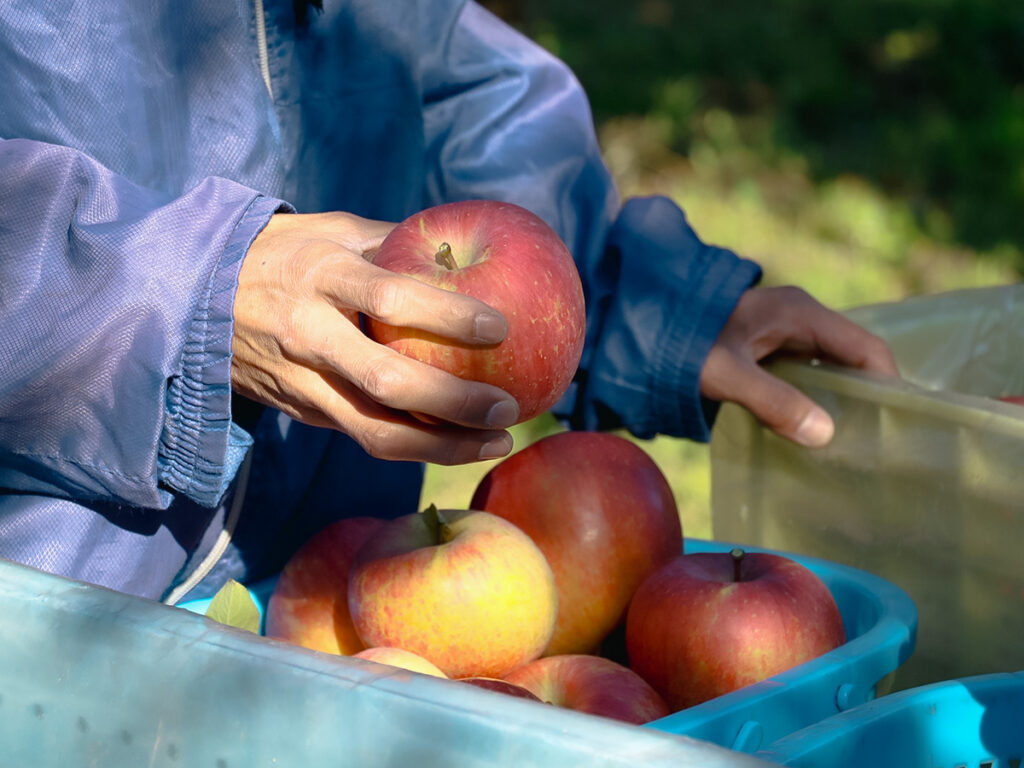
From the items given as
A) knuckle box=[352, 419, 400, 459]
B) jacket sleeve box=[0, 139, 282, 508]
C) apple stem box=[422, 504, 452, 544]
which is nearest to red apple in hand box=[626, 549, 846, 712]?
apple stem box=[422, 504, 452, 544]

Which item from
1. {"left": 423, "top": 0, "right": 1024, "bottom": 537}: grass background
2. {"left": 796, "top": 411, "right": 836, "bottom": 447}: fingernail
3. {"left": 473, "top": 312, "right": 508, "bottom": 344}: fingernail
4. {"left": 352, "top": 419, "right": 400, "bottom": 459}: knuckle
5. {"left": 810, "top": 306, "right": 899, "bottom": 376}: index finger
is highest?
{"left": 473, "top": 312, "right": 508, "bottom": 344}: fingernail

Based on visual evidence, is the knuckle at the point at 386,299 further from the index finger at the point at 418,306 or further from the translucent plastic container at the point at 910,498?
the translucent plastic container at the point at 910,498

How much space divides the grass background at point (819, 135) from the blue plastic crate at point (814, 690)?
141 cm

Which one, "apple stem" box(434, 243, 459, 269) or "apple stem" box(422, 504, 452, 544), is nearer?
"apple stem" box(434, 243, 459, 269)

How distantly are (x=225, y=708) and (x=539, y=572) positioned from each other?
16.6 inches

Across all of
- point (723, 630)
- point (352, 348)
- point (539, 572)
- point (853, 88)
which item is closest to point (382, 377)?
point (352, 348)

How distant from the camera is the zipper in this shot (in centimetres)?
105

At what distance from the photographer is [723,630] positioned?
37.3 inches

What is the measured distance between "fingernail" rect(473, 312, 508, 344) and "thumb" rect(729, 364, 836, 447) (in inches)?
21.6

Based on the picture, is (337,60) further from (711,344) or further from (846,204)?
(846,204)

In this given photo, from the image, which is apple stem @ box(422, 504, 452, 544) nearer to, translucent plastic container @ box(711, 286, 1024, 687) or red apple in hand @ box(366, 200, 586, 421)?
red apple in hand @ box(366, 200, 586, 421)

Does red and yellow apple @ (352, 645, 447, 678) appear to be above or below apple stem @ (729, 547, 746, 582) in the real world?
below

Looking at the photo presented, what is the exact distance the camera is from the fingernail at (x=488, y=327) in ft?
2.56

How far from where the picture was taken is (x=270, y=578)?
1.21 metres
